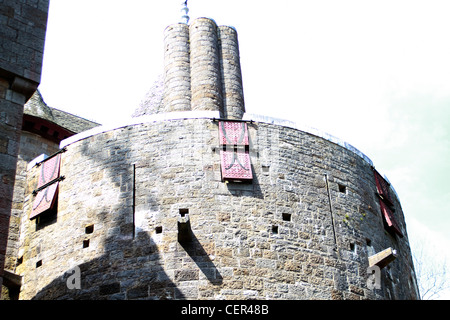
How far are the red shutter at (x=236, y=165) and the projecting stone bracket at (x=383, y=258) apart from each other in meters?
2.87

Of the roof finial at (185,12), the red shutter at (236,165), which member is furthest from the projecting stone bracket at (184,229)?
the roof finial at (185,12)

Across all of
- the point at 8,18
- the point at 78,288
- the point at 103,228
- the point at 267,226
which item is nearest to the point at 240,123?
the point at 267,226

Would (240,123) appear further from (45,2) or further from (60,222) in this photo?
(45,2)

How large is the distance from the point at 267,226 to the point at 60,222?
393 cm

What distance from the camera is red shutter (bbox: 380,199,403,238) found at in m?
17.0

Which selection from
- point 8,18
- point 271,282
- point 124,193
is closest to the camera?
point 8,18

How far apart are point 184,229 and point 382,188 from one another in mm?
5562

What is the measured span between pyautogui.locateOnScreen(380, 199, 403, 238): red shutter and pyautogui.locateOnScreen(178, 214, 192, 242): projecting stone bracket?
4928 mm

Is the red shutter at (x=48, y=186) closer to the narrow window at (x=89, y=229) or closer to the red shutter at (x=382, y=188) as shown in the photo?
the narrow window at (x=89, y=229)

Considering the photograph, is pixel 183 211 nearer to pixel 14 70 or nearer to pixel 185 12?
pixel 14 70

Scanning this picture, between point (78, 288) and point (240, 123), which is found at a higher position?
point (240, 123)

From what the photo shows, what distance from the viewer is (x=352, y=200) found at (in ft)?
52.9

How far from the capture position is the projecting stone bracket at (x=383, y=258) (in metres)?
15.2

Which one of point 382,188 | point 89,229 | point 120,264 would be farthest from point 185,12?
point 120,264
